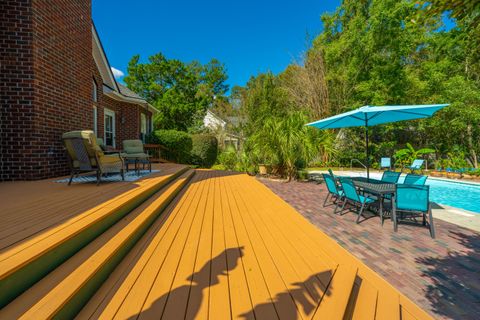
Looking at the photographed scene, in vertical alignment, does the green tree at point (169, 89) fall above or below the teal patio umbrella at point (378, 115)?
above

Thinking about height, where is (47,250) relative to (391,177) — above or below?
below

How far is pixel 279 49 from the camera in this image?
64.6ft

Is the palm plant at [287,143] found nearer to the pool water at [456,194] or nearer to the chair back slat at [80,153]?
the pool water at [456,194]

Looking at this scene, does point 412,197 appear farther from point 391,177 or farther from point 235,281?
point 235,281

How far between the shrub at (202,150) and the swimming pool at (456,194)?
10.5 meters

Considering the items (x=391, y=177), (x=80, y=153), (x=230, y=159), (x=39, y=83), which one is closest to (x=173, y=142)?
(x=230, y=159)

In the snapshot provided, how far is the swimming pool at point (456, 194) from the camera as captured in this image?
6418 mm

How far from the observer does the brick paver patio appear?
2070mm

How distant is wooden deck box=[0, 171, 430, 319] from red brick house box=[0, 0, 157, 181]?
8.40 feet

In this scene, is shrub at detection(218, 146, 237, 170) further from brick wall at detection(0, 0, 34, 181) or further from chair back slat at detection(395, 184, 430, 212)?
chair back slat at detection(395, 184, 430, 212)

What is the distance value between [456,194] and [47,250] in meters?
10.5

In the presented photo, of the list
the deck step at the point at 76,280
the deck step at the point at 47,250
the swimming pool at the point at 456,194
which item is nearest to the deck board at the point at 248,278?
the deck step at the point at 76,280

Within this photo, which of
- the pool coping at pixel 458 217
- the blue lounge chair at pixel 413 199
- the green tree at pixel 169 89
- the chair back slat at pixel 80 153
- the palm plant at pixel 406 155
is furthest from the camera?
the green tree at pixel 169 89

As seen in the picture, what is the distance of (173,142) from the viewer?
1244cm
